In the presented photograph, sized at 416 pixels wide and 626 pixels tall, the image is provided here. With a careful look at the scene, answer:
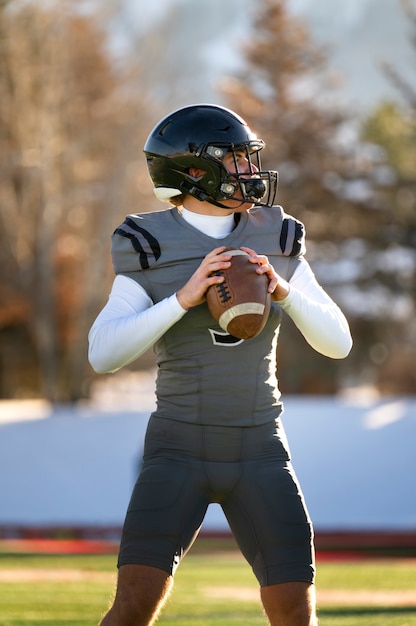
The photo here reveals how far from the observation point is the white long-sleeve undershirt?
3346mm

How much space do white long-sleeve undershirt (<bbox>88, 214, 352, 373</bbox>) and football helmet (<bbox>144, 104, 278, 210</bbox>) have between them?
5.1 inches

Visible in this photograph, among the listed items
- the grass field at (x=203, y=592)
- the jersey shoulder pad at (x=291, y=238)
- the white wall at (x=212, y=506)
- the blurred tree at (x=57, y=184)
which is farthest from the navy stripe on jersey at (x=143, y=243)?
the blurred tree at (x=57, y=184)

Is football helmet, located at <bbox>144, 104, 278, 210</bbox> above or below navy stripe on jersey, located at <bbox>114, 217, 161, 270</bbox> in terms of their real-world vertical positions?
above

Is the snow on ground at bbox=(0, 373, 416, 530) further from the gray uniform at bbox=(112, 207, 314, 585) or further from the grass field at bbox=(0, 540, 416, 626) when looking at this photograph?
the gray uniform at bbox=(112, 207, 314, 585)

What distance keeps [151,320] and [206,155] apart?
554mm

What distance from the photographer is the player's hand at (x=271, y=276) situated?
3.33m

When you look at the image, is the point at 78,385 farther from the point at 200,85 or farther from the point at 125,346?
the point at 125,346

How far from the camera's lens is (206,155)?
354 cm

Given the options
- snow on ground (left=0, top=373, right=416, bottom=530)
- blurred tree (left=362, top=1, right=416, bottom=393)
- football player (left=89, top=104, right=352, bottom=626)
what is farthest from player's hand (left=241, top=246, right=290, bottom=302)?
blurred tree (left=362, top=1, right=416, bottom=393)

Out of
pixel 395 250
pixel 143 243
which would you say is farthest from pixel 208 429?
pixel 395 250

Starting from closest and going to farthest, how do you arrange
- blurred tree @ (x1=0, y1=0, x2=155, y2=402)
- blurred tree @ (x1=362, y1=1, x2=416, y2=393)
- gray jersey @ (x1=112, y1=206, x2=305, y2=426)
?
gray jersey @ (x1=112, y1=206, x2=305, y2=426)
blurred tree @ (x1=0, y1=0, x2=155, y2=402)
blurred tree @ (x1=362, y1=1, x2=416, y2=393)

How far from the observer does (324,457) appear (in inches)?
685

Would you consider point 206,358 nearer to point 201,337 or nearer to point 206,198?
point 201,337

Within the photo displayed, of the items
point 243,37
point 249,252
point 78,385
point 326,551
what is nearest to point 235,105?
point 243,37
